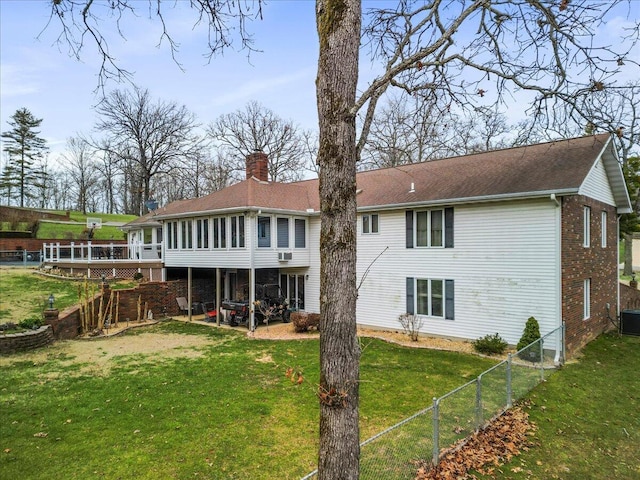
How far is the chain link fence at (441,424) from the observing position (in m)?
4.53

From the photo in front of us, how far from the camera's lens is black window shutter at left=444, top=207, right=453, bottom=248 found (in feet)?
40.4

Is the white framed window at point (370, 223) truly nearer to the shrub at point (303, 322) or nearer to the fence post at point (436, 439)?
the shrub at point (303, 322)

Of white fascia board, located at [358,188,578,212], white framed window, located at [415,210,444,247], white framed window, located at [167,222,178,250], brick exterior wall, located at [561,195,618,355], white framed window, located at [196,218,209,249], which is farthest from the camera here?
white framed window, located at [167,222,178,250]

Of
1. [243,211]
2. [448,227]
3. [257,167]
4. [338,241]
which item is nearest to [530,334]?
[448,227]

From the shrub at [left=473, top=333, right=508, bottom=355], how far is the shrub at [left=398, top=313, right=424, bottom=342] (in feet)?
6.59

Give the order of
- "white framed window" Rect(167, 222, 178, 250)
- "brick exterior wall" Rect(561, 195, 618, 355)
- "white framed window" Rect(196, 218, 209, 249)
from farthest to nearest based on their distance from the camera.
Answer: "white framed window" Rect(167, 222, 178, 250) < "white framed window" Rect(196, 218, 209, 249) < "brick exterior wall" Rect(561, 195, 618, 355)

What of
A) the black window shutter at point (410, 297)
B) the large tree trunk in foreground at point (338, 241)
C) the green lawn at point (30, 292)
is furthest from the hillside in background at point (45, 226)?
the large tree trunk in foreground at point (338, 241)

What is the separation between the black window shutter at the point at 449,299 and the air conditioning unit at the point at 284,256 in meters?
6.02

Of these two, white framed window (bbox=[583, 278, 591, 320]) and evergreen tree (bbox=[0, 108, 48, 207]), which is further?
evergreen tree (bbox=[0, 108, 48, 207])

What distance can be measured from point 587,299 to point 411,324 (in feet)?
18.2

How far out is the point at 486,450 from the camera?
18.6ft

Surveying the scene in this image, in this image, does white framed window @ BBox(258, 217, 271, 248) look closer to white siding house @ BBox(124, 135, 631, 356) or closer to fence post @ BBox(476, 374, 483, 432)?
white siding house @ BBox(124, 135, 631, 356)

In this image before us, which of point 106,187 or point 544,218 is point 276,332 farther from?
point 106,187

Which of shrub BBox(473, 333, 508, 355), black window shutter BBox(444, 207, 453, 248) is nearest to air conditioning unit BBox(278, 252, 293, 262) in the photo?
black window shutter BBox(444, 207, 453, 248)
